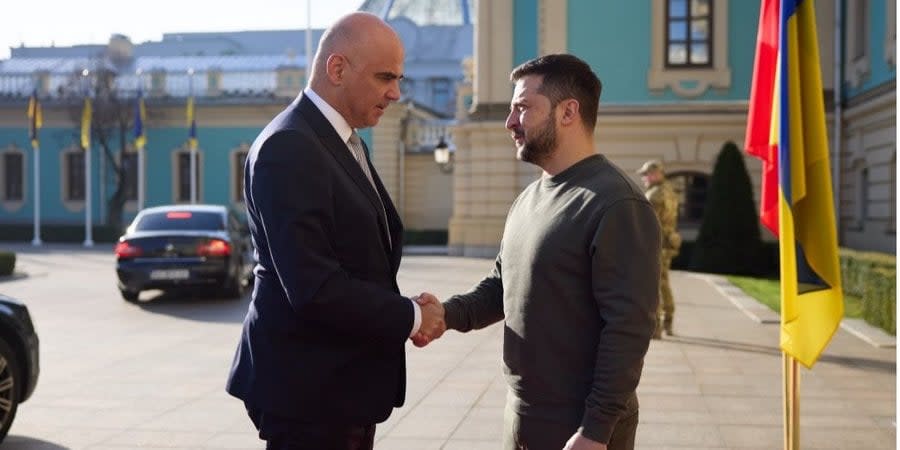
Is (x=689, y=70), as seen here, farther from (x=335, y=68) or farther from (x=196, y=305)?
(x=335, y=68)

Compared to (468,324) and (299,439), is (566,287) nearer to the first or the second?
(468,324)

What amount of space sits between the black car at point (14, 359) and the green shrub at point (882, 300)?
352 inches

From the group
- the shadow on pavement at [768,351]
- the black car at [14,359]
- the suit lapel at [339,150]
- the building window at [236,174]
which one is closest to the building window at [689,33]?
the shadow on pavement at [768,351]

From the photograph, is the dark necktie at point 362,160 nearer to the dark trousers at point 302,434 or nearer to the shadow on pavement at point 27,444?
the dark trousers at point 302,434

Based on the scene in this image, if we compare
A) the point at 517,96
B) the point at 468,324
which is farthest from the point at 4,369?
the point at 517,96

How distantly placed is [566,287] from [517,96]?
0.60 m

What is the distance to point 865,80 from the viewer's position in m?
25.6

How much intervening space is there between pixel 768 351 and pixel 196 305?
867cm

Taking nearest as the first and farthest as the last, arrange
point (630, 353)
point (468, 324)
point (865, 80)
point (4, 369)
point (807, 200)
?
point (630, 353), point (468, 324), point (807, 200), point (4, 369), point (865, 80)

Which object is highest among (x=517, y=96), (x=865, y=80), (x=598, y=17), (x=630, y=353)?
(x=598, y=17)

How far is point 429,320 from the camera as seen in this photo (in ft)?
11.9

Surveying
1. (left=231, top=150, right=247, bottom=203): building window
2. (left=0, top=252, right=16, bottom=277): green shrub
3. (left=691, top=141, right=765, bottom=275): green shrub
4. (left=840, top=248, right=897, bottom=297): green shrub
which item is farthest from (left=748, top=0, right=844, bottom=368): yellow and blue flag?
(left=231, top=150, right=247, bottom=203): building window

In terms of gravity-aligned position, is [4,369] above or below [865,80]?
below

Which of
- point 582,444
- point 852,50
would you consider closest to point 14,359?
point 582,444
